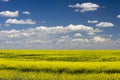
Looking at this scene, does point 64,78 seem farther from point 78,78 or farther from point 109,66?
point 109,66

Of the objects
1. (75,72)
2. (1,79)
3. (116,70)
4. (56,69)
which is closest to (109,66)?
(116,70)

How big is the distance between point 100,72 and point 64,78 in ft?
12.5

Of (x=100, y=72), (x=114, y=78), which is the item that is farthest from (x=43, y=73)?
(x=114, y=78)

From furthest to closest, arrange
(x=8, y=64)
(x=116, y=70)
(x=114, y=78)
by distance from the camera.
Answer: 1. (x=8, y=64)
2. (x=116, y=70)
3. (x=114, y=78)

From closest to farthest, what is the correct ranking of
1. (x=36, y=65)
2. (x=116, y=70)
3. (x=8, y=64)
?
(x=116, y=70) < (x=36, y=65) < (x=8, y=64)

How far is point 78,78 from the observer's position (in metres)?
18.6

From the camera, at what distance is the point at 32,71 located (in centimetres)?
2219

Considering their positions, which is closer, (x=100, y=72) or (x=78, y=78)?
(x=78, y=78)

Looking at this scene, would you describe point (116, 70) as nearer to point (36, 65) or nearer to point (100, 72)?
point (100, 72)

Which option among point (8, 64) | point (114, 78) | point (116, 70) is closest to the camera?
point (114, 78)

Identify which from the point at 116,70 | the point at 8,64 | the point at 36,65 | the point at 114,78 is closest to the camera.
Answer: the point at 114,78

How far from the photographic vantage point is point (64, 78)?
60.3 feet

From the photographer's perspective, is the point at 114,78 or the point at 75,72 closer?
the point at 114,78

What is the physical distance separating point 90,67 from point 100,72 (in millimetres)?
1014
